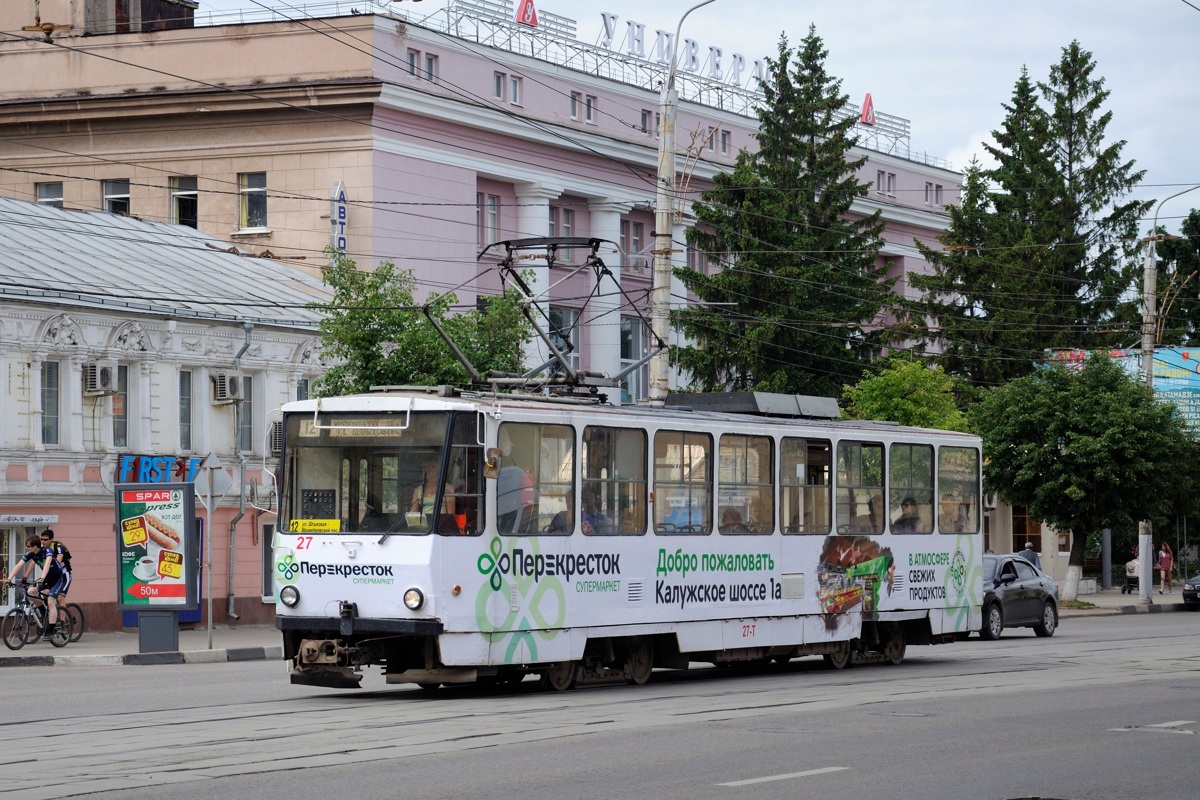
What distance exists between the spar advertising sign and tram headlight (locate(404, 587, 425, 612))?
9613 mm

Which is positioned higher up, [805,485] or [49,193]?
[49,193]

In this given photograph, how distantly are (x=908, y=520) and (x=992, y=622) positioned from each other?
865 cm

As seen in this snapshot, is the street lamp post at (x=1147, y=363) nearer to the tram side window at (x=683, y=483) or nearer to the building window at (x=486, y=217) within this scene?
the building window at (x=486, y=217)

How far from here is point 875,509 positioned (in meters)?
22.4

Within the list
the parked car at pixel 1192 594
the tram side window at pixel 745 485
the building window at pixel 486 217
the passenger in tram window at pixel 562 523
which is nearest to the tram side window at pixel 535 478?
the passenger in tram window at pixel 562 523

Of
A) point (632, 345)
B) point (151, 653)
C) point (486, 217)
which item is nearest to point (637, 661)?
point (151, 653)

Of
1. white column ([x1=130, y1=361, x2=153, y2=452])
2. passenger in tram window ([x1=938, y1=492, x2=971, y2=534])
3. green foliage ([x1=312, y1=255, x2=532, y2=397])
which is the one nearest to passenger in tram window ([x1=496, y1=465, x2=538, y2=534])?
passenger in tram window ([x1=938, y1=492, x2=971, y2=534])

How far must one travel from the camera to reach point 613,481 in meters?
18.8

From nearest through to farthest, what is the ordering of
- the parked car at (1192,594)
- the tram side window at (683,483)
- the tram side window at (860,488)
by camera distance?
the tram side window at (683,483) < the tram side window at (860,488) < the parked car at (1192,594)

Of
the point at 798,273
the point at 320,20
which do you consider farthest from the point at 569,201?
the point at 320,20

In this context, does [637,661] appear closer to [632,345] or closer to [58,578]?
[58,578]

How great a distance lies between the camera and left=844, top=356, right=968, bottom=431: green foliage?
45250mm

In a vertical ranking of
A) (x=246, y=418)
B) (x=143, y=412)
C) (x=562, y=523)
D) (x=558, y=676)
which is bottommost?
(x=558, y=676)

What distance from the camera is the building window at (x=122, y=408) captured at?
3281cm
